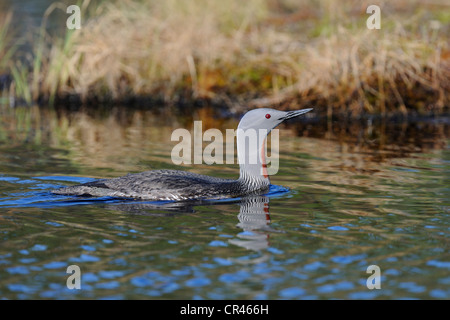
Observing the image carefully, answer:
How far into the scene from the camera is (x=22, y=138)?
12.5m

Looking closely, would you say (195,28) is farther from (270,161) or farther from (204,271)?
(204,271)

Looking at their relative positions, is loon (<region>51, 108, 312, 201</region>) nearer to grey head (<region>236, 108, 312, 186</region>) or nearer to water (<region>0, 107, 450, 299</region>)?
grey head (<region>236, 108, 312, 186</region>)

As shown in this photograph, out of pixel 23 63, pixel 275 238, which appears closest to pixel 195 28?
pixel 23 63

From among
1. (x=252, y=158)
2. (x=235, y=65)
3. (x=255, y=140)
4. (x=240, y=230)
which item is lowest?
(x=240, y=230)

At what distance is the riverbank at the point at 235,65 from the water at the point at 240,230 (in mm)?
3147

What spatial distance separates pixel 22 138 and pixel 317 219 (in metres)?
6.74

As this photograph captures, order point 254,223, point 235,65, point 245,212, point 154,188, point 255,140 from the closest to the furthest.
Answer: point 254,223 → point 245,212 → point 154,188 → point 255,140 → point 235,65

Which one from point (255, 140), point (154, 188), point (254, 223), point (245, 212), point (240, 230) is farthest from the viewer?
point (255, 140)

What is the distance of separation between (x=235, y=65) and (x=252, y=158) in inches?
325

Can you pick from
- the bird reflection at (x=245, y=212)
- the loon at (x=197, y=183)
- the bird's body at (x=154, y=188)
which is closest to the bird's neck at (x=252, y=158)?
the loon at (x=197, y=183)

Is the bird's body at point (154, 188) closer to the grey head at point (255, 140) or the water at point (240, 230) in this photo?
the water at point (240, 230)

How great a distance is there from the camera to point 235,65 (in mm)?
16484

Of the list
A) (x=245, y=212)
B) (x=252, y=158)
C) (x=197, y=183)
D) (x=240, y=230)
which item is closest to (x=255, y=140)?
(x=252, y=158)

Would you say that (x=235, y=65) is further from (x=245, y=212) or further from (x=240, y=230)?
(x=240, y=230)
